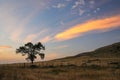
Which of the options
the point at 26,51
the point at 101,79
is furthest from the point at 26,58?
the point at 101,79

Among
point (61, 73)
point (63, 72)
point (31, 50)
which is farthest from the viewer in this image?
point (31, 50)

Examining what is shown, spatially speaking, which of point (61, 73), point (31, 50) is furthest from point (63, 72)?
point (31, 50)

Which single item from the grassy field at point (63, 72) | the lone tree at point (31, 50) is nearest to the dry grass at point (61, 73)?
the grassy field at point (63, 72)

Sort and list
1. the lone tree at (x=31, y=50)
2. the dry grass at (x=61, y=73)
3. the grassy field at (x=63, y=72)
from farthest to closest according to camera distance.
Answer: the lone tree at (x=31, y=50) → the grassy field at (x=63, y=72) → the dry grass at (x=61, y=73)

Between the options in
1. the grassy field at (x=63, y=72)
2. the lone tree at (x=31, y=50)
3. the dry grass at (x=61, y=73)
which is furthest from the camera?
the lone tree at (x=31, y=50)

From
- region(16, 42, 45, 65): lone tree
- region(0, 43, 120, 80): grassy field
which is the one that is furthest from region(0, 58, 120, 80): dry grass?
region(16, 42, 45, 65): lone tree

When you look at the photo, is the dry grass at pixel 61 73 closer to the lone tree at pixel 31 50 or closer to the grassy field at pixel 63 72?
the grassy field at pixel 63 72

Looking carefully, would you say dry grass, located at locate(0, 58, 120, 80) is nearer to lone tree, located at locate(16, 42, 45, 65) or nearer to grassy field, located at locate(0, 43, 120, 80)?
grassy field, located at locate(0, 43, 120, 80)

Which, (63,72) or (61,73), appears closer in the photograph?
(61,73)

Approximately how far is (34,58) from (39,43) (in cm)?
675

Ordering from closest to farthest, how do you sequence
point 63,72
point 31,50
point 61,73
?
point 61,73 < point 63,72 < point 31,50

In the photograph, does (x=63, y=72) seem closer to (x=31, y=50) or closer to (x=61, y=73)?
(x=61, y=73)

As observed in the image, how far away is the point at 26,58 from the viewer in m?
98.4

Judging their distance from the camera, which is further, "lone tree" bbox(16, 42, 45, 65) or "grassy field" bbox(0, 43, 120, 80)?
"lone tree" bbox(16, 42, 45, 65)
